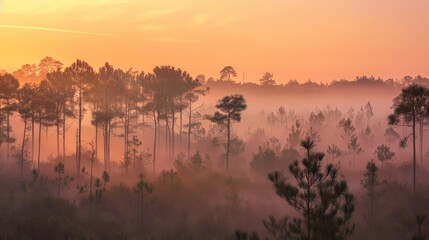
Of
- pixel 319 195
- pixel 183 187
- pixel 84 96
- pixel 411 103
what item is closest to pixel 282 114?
pixel 84 96

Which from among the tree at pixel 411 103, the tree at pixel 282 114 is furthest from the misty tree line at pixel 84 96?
the tree at pixel 282 114

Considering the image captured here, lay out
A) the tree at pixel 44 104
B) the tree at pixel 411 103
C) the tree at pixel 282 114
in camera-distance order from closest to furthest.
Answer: the tree at pixel 411 103 → the tree at pixel 44 104 → the tree at pixel 282 114

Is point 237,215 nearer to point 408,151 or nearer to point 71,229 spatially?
point 71,229

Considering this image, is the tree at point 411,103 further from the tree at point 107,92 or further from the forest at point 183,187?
the tree at point 107,92

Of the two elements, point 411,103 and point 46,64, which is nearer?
point 411,103

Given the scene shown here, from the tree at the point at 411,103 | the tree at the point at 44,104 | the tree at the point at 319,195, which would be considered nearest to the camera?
the tree at the point at 319,195

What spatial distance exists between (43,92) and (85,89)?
16.1 feet

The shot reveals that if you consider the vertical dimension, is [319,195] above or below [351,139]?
below

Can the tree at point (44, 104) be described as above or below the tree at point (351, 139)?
above

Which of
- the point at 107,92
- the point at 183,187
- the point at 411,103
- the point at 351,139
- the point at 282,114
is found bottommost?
the point at 183,187

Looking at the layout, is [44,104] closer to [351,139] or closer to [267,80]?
[351,139]

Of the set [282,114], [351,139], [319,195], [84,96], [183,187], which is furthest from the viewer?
[282,114]

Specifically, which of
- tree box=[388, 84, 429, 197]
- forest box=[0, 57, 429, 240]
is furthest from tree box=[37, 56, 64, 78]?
tree box=[388, 84, 429, 197]

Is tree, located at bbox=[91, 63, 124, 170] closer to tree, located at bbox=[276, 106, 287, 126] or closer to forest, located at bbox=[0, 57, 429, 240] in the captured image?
forest, located at bbox=[0, 57, 429, 240]
